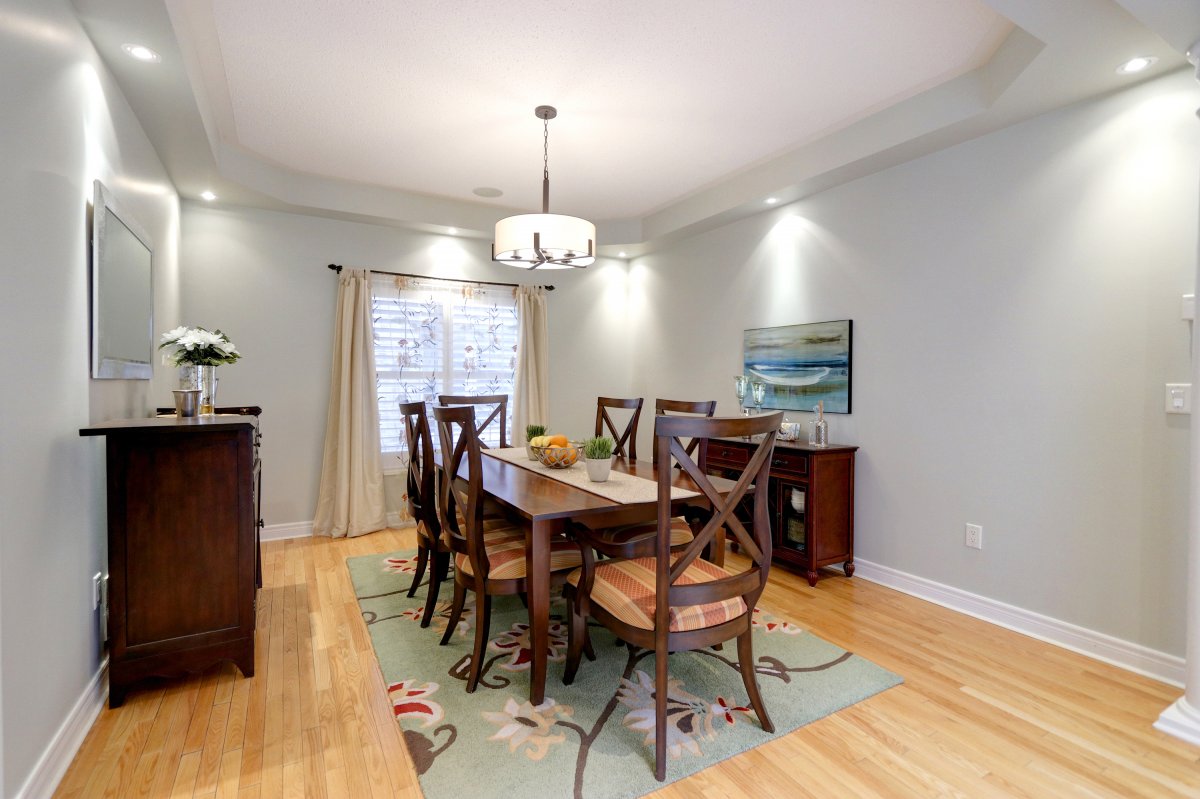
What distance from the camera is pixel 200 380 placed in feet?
8.36

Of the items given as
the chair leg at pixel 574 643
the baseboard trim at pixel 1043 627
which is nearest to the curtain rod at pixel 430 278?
the chair leg at pixel 574 643

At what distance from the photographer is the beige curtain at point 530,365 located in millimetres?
5027

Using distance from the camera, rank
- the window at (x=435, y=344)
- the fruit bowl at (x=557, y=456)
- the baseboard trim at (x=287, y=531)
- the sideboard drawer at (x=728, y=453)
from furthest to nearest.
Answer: the window at (x=435, y=344) → the baseboard trim at (x=287, y=531) → the sideboard drawer at (x=728, y=453) → the fruit bowl at (x=557, y=456)

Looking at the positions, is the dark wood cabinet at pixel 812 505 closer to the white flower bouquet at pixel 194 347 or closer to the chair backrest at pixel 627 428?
the chair backrest at pixel 627 428

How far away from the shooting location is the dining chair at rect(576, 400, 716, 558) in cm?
196

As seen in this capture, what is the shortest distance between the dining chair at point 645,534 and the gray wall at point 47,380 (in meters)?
1.60

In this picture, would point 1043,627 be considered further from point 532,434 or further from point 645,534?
point 532,434

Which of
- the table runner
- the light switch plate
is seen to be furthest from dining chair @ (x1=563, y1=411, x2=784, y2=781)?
the light switch plate

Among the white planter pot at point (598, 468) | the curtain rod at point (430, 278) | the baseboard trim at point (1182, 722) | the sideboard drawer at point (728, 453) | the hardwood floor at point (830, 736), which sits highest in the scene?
the curtain rod at point (430, 278)

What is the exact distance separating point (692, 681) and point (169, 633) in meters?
1.99

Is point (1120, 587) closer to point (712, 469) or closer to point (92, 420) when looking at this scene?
point (712, 469)

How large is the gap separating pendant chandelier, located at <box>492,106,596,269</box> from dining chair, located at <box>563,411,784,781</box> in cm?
138

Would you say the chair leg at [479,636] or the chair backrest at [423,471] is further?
the chair backrest at [423,471]

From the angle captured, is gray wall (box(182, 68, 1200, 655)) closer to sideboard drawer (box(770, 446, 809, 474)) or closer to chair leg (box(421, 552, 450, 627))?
sideboard drawer (box(770, 446, 809, 474))
